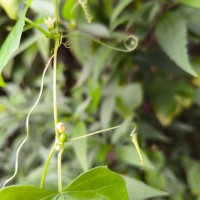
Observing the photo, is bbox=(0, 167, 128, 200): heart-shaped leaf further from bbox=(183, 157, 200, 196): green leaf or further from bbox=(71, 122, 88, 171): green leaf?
bbox=(183, 157, 200, 196): green leaf

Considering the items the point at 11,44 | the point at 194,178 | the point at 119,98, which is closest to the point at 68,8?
the point at 11,44

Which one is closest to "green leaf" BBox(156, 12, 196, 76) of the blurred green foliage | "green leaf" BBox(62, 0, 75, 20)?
the blurred green foliage

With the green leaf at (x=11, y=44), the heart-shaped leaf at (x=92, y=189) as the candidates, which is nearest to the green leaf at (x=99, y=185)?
the heart-shaped leaf at (x=92, y=189)

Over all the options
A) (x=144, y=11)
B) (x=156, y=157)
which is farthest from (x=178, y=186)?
(x=144, y=11)

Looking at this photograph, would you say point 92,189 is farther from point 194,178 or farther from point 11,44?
point 194,178

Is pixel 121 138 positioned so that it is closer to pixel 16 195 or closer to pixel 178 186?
pixel 178 186

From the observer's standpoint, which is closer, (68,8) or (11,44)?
(11,44)

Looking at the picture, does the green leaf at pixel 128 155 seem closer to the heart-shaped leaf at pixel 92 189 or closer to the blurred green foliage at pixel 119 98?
the blurred green foliage at pixel 119 98
